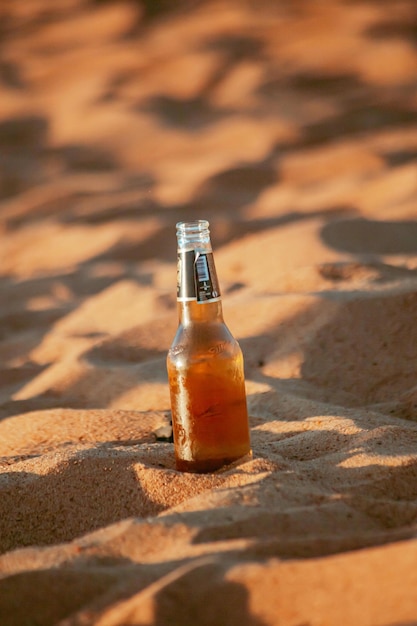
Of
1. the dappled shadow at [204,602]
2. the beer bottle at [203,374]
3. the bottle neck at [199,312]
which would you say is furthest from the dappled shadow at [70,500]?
the dappled shadow at [204,602]

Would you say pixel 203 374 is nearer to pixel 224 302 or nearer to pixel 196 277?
pixel 196 277

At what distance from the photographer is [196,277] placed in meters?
1.53

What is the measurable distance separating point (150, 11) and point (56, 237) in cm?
290

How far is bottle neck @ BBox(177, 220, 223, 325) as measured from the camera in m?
1.53

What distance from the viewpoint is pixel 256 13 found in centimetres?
611

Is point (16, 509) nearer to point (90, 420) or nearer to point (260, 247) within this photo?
point (90, 420)

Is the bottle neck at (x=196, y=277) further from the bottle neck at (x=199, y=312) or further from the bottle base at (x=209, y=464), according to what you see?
the bottle base at (x=209, y=464)

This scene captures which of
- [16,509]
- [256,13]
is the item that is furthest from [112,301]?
[256,13]

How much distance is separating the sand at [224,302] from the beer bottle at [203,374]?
2.3 inches

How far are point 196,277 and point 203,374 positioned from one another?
0.57ft

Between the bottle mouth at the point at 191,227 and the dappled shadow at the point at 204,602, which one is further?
the bottle mouth at the point at 191,227

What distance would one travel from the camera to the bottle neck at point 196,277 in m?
1.53

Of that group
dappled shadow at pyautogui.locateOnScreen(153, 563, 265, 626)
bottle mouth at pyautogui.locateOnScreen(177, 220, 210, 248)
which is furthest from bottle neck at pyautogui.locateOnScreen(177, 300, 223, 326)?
dappled shadow at pyautogui.locateOnScreen(153, 563, 265, 626)

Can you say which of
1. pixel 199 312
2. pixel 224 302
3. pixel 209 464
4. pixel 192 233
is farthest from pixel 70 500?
pixel 224 302
